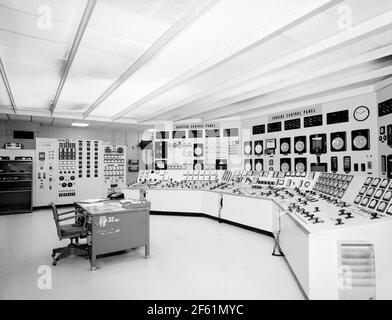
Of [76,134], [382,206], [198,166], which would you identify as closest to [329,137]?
[382,206]

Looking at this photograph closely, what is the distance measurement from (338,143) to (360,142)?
370mm

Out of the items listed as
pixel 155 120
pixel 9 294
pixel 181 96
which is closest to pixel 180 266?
pixel 9 294

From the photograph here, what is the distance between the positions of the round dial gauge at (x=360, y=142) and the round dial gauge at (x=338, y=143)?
0.72 ft

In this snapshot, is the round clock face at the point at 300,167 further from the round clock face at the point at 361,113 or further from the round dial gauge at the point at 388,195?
the round dial gauge at the point at 388,195

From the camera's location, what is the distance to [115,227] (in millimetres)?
3221

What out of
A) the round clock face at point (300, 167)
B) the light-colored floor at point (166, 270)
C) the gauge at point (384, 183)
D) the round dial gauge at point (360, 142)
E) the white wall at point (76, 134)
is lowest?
the light-colored floor at point (166, 270)

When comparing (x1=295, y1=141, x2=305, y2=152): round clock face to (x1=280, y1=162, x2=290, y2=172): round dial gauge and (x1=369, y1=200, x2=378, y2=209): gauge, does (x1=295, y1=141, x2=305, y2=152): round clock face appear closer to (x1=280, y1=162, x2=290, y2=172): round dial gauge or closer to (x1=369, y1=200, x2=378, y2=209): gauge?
(x1=280, y1=162, x2=290, y2=172): round dial gauge

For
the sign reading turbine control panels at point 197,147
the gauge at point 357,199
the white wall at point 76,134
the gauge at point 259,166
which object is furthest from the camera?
the white wall at point 76,134

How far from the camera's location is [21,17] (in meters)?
2.53

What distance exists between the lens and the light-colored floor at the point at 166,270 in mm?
2396

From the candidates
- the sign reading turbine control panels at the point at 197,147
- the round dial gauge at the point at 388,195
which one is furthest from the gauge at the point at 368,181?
→ the sign reading turbine control panels at the point at 197,147

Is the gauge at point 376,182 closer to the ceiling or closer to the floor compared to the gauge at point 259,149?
closer to the floor
